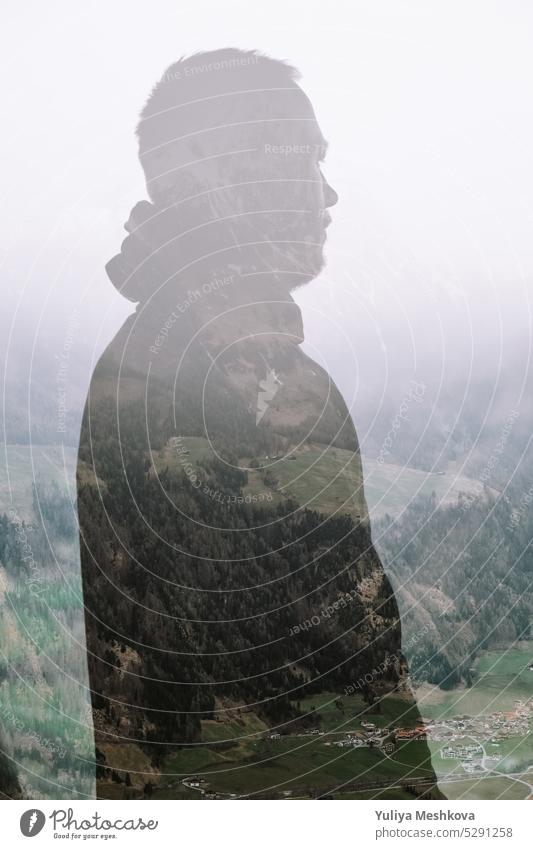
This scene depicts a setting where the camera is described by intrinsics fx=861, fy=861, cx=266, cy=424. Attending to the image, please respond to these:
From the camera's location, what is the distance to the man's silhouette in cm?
1348

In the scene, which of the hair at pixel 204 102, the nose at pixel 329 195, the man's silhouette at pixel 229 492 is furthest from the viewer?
the nose at pixel 329 195

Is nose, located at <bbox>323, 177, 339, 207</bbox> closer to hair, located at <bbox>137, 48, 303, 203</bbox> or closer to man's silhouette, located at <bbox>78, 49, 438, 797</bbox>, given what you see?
man's silhouette, located at <bbox>78, 49, 438, 797</bbox>

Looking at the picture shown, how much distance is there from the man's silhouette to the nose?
0.03 meters

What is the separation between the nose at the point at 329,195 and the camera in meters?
15.0

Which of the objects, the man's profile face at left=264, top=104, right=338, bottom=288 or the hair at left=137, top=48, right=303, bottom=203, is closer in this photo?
the hair at left=137, top=48, right=303, bottom=203

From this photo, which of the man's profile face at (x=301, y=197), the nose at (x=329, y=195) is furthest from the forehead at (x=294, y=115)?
the nose at (x=329, y=195)

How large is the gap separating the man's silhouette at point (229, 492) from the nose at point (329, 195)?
3 centimetres

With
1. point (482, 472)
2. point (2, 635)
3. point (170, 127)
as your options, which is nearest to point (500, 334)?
point (482, 472)

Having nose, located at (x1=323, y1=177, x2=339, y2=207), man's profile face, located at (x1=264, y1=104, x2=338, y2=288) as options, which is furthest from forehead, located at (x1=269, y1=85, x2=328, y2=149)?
nose, located at (x1=323, y1=177, x2=339, y2=207)

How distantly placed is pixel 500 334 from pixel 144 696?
862cm

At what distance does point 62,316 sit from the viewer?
14547mm

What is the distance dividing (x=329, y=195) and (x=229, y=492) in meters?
5.47

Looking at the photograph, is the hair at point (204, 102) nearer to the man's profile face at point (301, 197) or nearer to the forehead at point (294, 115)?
the forehead at point (294, 115)

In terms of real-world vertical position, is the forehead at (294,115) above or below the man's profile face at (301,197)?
above
